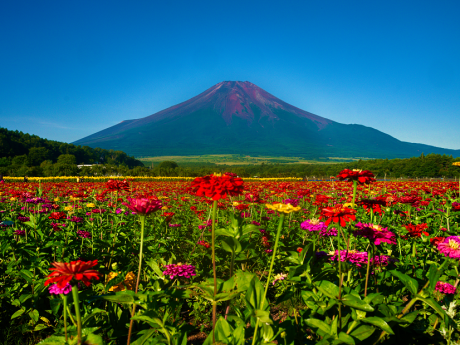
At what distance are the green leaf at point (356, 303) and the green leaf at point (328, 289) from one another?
91mm

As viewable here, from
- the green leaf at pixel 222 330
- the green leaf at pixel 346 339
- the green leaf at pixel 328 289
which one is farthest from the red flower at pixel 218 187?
the green leaf at pixel 346 339

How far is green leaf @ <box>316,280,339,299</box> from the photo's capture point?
5.39 feet

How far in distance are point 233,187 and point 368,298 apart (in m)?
1.22

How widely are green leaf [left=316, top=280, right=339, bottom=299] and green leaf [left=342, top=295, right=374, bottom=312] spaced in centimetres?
9

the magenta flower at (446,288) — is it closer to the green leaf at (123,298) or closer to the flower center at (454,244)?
the flower center at (454,244)

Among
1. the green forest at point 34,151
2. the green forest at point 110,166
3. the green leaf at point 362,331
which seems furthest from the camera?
the green forest at point 34,151

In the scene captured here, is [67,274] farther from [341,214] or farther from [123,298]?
[341,214]

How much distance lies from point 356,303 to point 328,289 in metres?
0.24

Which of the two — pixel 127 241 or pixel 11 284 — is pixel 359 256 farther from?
pixel 11 284

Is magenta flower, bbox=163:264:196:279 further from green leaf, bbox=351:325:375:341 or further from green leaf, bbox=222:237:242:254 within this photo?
green leaf, bbox=351:325:375:341

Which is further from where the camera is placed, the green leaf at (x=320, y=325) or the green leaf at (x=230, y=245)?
the green leaf at (x=230, y=245)

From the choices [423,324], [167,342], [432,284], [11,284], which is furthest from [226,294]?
[11,284]

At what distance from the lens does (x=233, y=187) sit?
1.85 metres

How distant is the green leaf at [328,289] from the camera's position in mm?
1643
